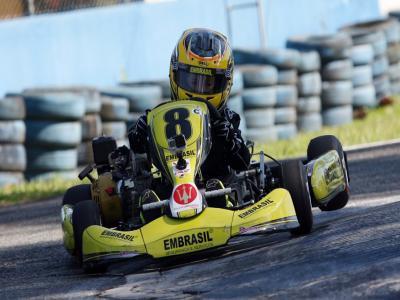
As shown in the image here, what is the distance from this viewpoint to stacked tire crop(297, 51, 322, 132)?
1495 centimetres

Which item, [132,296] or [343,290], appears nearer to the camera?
[343,290]

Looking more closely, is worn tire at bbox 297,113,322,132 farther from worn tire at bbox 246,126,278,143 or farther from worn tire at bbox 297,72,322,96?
worn tire at bbox 246,126,278,143

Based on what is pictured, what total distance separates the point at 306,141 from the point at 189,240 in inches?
324

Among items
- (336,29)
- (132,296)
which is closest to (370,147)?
(336,29)

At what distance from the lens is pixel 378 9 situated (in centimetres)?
1964

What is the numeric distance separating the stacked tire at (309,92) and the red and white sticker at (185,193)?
9.39m

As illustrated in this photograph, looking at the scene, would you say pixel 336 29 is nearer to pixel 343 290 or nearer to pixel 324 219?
pixel 324 219

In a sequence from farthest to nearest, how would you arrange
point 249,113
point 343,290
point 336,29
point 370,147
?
point 336,29 → point 249,113 → point 370,147 → point 343,290

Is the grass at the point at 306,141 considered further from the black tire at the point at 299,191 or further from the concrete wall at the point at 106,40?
the black tire at the point at 299,191

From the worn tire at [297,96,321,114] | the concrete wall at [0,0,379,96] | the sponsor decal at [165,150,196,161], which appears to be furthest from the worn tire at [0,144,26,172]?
the sponsor decal at [165,150,196,161]

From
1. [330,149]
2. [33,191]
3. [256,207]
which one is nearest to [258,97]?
[33,191]

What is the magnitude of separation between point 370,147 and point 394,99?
16.9 ft

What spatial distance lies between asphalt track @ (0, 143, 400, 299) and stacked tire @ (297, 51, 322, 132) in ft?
25.5

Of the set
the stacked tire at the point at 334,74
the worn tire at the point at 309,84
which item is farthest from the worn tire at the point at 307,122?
the stacked tire at the point at 334,74
